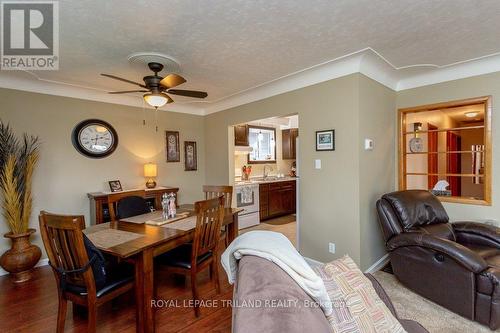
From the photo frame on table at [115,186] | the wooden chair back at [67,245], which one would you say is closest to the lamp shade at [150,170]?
the photo frame on table at [115,186]

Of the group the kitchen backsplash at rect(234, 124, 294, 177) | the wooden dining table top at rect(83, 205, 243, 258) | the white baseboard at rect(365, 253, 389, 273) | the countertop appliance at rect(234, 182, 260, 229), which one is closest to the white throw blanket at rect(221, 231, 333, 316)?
the wooden dining table top at rect(83, 205, 243, 258)

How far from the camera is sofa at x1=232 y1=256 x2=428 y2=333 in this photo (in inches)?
28.6

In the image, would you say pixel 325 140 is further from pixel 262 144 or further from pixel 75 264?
pixel 262 144

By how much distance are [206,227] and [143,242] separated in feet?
1.82

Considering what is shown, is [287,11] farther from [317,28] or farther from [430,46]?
[430,46]

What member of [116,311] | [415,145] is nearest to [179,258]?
[116,311]

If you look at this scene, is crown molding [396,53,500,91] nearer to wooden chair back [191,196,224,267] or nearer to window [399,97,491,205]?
window [399,97,491,205]

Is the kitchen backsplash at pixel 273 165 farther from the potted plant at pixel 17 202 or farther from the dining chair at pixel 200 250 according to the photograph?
the potted plant at pixel 17 202

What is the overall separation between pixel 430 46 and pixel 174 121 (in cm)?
384

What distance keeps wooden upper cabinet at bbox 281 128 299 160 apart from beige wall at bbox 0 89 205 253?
9.79 feet

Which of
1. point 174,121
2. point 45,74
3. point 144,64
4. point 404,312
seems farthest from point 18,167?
point 404,312

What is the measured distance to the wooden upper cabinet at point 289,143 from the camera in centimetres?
640

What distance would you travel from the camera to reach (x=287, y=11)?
1832 millimetres

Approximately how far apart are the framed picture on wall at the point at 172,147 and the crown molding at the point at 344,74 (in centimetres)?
88
